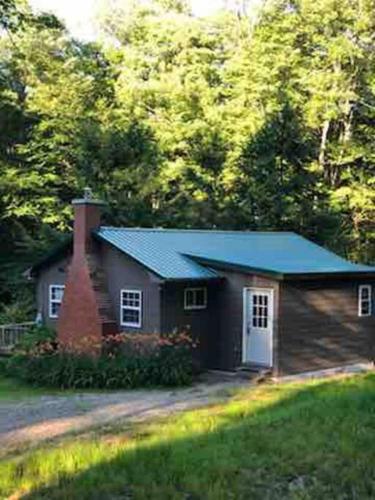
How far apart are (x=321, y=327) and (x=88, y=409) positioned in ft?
25.9

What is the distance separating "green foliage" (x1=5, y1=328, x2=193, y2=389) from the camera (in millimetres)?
19297

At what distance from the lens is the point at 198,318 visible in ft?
68.6

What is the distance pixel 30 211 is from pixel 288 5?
54.1 feet

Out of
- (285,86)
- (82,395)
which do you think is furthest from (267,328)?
(285,86)

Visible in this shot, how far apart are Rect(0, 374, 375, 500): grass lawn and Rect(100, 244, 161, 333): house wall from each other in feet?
29.2

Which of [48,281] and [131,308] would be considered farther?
[48,281]

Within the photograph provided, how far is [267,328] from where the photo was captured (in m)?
20.2

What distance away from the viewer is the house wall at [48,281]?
77.3ft

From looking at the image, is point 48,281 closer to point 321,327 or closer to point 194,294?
point 194,294

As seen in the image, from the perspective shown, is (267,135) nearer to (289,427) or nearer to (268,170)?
(268,170)

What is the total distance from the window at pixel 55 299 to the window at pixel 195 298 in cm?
464

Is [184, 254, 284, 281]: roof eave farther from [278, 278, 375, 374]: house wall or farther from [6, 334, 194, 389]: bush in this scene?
[6, 334, 194, 389]: bush

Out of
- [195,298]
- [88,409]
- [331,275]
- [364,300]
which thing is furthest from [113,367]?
[364,300]

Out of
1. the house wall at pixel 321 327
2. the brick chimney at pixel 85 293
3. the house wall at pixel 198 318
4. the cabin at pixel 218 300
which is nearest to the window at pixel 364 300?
the cabin at pixel 218 300
